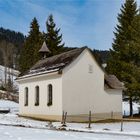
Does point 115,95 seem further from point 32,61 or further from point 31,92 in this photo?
point 32,61

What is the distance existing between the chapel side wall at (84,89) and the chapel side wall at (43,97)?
64 cm

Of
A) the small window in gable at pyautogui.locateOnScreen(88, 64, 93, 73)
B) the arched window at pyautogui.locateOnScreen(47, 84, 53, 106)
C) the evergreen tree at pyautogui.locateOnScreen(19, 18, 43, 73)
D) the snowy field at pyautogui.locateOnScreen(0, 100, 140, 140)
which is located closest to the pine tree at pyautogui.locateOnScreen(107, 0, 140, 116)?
the small window in gable at pyautogui.locateOnScreen(88, 64, 93, 73)

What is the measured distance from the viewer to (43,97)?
37.9 m

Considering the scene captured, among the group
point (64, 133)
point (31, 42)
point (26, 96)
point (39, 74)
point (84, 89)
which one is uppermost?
point (31, 42)

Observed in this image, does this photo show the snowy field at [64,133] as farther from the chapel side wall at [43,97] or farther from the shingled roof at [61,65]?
the shingled roof at [61,65]

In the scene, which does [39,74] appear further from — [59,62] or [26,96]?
[26,96]

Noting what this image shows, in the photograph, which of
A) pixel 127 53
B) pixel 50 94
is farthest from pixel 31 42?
pixel 50 94

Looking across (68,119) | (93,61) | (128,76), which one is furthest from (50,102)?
(128,76)

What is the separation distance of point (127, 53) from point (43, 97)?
1379 cm

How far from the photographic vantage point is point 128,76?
45.7 meters

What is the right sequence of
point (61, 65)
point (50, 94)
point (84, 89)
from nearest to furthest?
point (61, 65)
point (84, 89)
point (50, 94)

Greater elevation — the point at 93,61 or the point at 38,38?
the point at 38,38

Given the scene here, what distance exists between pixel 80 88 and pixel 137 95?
36.8 feet

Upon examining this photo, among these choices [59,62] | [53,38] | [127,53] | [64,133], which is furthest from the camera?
[53,38]
